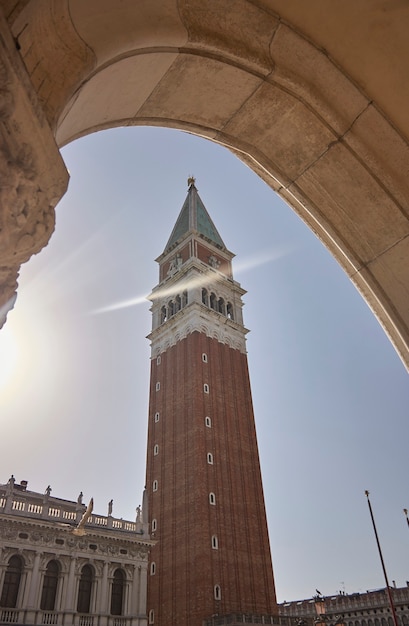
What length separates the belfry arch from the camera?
1.64m

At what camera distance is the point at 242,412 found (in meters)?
42.8

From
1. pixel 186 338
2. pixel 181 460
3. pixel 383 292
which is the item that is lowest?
pixel 383 292

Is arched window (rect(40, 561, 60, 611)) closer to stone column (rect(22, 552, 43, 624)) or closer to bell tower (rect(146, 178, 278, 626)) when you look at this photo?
stone column (rect(22, 552, 43, 624))

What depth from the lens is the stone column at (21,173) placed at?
143cm

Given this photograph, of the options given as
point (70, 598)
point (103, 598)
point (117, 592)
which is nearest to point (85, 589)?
point (103, 598)

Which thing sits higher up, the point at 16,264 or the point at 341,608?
the point at 341,608

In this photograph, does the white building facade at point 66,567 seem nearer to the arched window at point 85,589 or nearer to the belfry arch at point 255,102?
the arched window at point 85,589

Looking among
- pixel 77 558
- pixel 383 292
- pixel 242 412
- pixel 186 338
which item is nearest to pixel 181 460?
pixel 242 412

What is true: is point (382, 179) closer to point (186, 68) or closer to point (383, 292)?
point (383, 292)

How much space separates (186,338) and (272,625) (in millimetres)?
22955

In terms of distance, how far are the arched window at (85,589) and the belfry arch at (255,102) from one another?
27.2 meters

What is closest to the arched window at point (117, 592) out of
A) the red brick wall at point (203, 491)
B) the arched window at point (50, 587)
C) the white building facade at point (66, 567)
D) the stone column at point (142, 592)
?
the white building facade at point (66, 567)

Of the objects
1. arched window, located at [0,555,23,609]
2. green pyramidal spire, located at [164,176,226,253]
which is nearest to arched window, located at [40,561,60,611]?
arched window, located at [0,555,23,609]

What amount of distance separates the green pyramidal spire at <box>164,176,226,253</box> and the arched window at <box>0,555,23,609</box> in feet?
116
